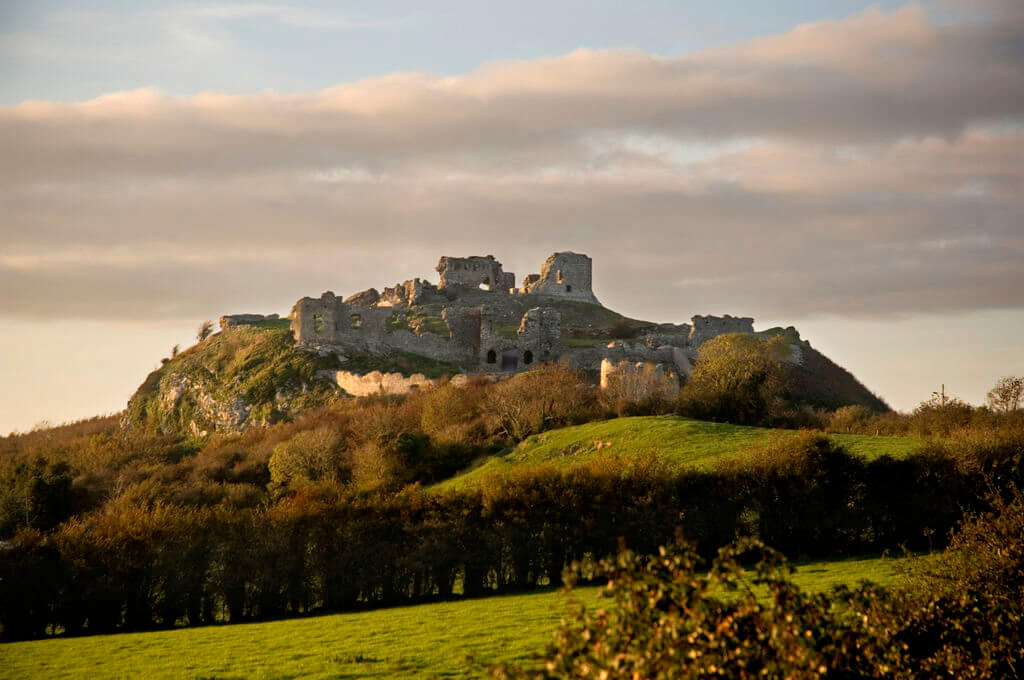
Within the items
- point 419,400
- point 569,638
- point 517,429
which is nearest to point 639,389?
point 517,429

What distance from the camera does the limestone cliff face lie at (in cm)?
6003

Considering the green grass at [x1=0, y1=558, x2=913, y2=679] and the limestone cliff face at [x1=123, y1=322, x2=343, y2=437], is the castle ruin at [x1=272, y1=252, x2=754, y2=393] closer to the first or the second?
the limestone cliff face at [x1=123, y1=322, x2=343, y2=437]

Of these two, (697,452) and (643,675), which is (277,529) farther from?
(643,675)

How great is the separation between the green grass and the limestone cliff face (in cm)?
3380

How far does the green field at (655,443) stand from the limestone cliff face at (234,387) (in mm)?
20231

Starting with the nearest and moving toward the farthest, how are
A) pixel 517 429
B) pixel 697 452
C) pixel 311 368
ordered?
pixel 697 452, pixel 517 429, pixel 311 368

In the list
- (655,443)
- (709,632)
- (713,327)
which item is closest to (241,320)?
(713,327)

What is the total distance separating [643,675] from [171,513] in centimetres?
2385

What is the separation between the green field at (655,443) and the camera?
112 feet

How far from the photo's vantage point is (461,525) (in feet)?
91.1

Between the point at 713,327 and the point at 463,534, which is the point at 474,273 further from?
the point at 463,534

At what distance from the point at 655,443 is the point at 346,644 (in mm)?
18309

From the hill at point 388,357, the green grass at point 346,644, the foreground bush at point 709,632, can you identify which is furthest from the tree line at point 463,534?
the hill at point 388,357

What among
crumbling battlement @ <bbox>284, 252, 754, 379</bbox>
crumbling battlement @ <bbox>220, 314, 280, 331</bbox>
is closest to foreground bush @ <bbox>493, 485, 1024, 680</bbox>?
crumbling battlement @ <bbox>284, 252, 754, 379</bbox>
